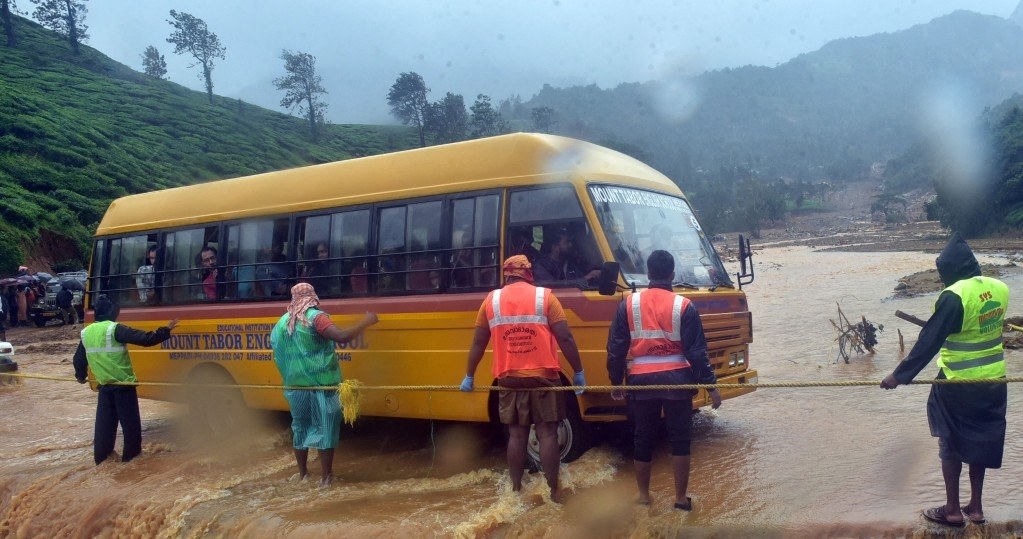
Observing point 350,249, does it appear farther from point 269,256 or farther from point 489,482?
point 489,482

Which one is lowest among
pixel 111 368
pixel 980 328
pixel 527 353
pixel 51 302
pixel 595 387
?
pixel 51 302

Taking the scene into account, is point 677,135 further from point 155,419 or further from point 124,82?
point 155,419

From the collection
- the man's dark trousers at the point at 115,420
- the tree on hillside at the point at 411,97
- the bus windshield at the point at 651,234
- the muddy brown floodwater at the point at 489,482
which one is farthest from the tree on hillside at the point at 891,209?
the man's dark trousers at the point at 115,420

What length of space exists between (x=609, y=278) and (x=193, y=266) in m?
5.01

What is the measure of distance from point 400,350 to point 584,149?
2.39 metres

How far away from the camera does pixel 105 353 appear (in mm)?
7301

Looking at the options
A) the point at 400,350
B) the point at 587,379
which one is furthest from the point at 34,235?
the point at 587,379

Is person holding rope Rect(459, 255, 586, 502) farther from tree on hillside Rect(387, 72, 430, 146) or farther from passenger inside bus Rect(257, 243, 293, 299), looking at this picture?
tree on hillside Rect(387, 72, 430, 146)

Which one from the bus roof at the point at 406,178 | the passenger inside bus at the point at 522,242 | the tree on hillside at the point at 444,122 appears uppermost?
the tree on hillside at the point at 444,122

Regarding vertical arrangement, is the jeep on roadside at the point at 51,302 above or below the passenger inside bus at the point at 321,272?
below

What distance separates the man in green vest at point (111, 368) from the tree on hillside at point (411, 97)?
7630cm

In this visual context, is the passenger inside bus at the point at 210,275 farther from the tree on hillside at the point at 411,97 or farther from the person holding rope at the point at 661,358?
the tree on hillside at the point at 411,97

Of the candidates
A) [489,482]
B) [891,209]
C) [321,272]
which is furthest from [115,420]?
[891,209]

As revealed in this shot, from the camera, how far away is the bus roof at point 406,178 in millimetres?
6180
